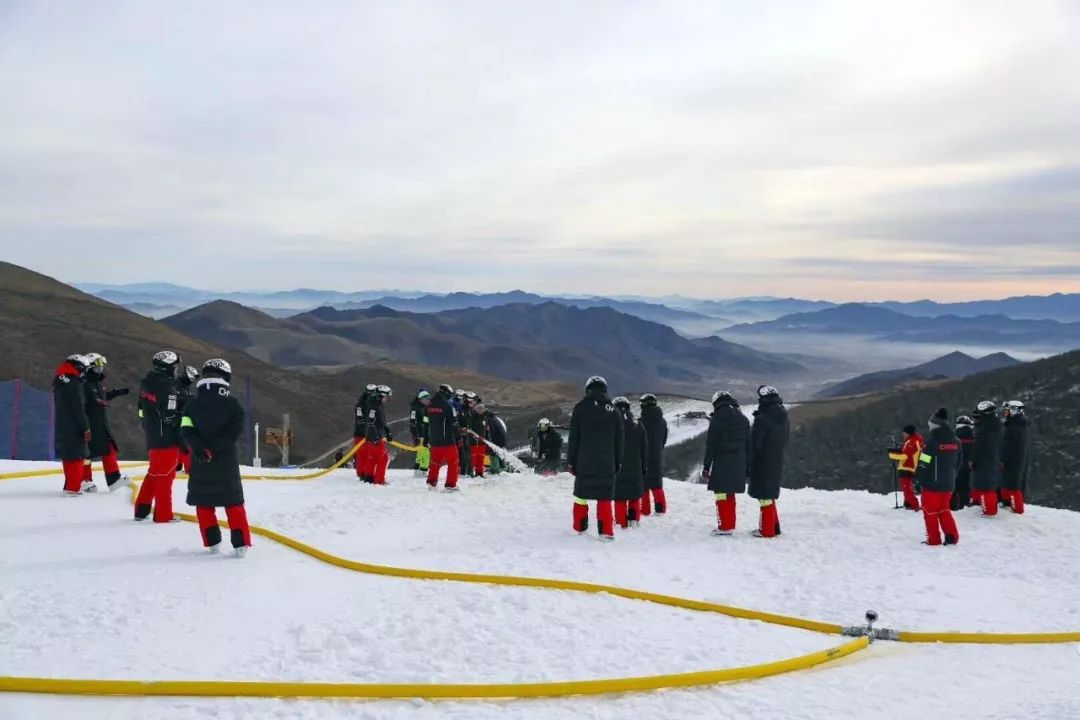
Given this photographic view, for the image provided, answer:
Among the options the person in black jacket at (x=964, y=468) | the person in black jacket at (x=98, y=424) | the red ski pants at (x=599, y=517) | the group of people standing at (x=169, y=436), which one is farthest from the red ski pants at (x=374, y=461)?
the person in black jacket at (x=964, y=468)

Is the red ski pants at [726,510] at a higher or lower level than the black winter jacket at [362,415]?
lower

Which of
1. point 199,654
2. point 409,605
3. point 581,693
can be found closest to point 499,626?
point 409,605

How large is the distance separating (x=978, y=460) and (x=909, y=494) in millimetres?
1376

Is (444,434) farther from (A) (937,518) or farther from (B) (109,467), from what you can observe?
(A) (937,518)

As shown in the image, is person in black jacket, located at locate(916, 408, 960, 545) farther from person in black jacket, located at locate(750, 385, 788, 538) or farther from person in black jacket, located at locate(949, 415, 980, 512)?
person in black jacket, located at locate(949, 415, 980, 512)

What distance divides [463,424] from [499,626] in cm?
1060

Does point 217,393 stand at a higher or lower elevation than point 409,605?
higher

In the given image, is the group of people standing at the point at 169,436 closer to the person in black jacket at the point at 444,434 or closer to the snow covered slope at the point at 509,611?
the snow covered slope at the point at 509,611

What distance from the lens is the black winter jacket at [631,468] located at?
13016 mm

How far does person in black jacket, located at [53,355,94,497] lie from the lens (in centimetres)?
1223

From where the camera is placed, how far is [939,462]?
40.6 ft

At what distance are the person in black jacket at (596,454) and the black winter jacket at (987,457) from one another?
710 cm

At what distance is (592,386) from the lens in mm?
12453

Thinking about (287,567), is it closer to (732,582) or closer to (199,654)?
(199,654)
